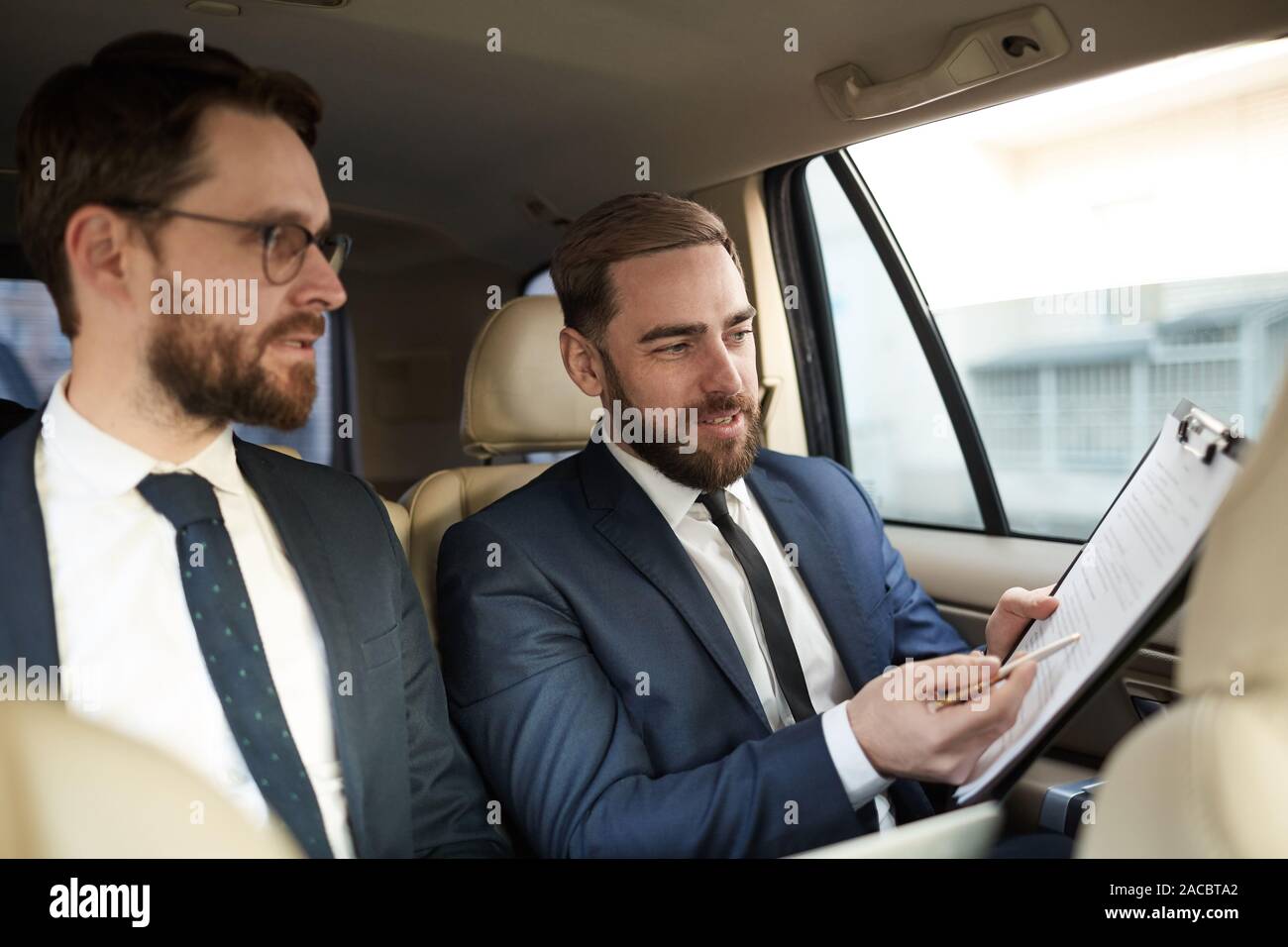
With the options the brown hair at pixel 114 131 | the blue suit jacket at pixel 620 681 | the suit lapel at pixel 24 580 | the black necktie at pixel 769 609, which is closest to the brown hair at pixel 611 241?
the blue suit jacket at pixel 620 681

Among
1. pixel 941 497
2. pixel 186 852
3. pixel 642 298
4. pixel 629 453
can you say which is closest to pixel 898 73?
pixel 642 298

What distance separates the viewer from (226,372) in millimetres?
957

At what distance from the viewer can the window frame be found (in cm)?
219

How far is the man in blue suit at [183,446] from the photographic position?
905mm

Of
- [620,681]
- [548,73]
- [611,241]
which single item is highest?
[548,73]

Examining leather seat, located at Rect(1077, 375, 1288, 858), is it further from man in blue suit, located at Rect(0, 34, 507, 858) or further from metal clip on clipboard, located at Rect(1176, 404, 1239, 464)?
man in blue suit, located at Rect(0, 34, 507, 858)

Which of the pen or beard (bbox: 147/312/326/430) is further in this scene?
the pen

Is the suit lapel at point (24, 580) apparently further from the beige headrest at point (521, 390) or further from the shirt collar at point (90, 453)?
the beige headrest at point (521, 390)

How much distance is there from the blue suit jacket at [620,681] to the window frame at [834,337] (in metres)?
0.78

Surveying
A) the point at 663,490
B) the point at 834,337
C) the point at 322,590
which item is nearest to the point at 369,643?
the point at 322,590

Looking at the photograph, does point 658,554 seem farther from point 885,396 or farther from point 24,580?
point 885,396

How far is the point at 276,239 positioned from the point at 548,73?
0.59m

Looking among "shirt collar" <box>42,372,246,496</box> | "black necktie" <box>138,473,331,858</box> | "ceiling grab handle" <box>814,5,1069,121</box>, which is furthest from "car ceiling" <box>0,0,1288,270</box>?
"black necktie" <box>138,473,331,858</box>

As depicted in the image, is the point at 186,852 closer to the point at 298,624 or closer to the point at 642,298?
the point at 298,624
